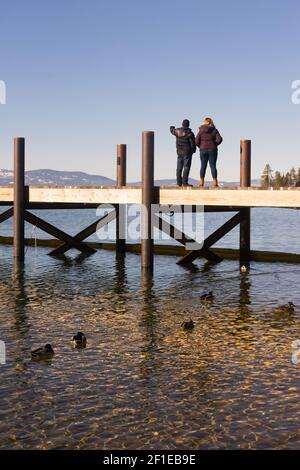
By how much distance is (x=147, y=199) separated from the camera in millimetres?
20719

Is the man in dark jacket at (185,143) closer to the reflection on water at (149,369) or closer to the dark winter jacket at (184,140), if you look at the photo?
the dark winter jacket at (184,140)

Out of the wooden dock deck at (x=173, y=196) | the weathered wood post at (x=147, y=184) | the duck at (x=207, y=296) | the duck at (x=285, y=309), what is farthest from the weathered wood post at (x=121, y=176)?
the duck at (x=285, y=309)

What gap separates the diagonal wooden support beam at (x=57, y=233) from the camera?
24908mm

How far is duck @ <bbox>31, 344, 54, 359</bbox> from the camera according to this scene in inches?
451

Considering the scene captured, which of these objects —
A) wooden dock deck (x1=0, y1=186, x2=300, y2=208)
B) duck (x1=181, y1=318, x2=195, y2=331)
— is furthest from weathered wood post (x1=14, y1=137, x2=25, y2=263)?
duck (x1=181, y1=318, x2=195, y2=331)

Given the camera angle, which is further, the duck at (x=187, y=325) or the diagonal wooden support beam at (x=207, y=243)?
the diagonal wooden support beam at (x=207, y=243)

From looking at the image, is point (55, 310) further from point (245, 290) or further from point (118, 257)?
point (118, 257)

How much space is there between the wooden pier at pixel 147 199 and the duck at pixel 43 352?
27.2ft

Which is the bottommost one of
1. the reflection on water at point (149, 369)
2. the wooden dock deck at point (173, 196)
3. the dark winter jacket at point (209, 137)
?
the reflection on water at point (149, 369)

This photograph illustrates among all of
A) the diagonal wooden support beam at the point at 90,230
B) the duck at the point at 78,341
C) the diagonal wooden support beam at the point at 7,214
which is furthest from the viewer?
the diagonal wooden support beam at the point at 7,214

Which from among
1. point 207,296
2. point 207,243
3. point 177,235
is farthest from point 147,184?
point 207,296

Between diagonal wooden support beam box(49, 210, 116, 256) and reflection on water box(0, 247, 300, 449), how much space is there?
24.8 feet

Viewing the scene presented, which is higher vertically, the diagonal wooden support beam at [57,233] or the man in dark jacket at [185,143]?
the man in dark jacket at [185,143]

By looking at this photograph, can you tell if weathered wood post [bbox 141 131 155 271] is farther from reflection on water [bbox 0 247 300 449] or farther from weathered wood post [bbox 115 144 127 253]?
weathered wood post [bbox 115 144 127 253]
